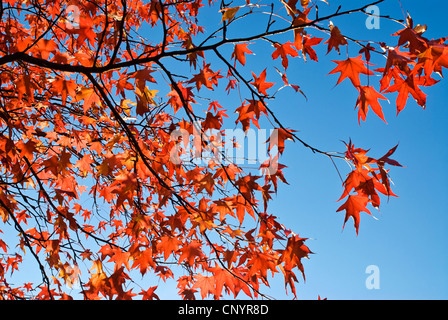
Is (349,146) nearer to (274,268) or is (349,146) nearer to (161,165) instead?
(274,268)

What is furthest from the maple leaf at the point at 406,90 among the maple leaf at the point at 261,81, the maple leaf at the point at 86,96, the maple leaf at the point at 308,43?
the maple leaf at the point at 86,96

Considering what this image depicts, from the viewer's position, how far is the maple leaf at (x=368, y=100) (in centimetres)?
186

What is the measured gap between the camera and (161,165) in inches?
114

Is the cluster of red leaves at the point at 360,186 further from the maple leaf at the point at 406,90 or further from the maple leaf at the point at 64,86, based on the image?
the maple leaf at the point at 64,86

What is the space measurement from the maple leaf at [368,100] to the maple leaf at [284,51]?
1.86 feet

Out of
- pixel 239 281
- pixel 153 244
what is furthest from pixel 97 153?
pixel 239 281

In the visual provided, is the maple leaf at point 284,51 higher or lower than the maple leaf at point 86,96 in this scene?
higher

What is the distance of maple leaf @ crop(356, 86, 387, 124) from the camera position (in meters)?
1.86

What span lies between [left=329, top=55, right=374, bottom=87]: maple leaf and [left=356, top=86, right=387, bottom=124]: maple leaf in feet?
0.21

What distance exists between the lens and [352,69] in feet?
6.23

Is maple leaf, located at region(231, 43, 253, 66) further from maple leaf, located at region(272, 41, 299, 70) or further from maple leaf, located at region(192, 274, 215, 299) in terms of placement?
maple leaf, located at region(192, 274, 215, 299)

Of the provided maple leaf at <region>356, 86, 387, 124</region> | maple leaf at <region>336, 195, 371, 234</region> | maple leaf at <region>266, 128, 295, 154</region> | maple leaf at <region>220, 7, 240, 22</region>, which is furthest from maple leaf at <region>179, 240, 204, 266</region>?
maple leaf at <region>220, 7, 240, 22</region>


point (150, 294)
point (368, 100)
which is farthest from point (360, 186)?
point (150, 294)

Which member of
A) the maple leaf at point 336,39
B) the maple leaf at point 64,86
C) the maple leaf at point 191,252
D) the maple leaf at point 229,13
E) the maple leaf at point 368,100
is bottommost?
the maple leaf at point 191,252
